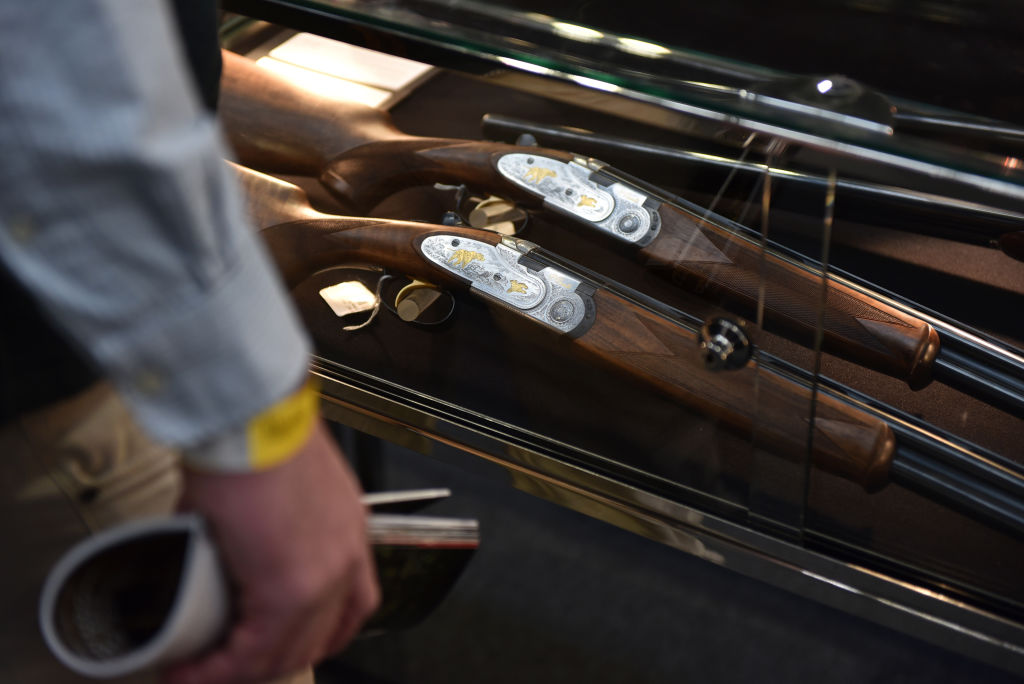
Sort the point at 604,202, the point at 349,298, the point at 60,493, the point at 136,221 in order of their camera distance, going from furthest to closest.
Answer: the point at 349,298
the point at 604,202
the point at 60,493
the point at 136,221

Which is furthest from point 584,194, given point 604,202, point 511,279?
point 511,279

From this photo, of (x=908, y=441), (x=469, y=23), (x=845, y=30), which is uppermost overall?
(x=469, y=23)

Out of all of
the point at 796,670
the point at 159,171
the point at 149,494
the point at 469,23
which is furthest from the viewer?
the point at 796,670

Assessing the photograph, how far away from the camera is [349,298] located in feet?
3.78

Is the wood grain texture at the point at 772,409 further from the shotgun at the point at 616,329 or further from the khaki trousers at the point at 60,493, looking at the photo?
the khaki trousers at the point at 60,493

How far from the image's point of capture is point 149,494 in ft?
2.16

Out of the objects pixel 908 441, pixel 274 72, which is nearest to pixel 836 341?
pixel 908 441

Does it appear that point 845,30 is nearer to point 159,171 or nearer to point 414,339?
point 414,339

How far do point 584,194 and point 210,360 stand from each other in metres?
0.68

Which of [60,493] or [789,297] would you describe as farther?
[789,297]

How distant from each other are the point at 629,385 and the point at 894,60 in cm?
67

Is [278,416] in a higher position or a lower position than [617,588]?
higher

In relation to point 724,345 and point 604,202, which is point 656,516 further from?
point 604,202

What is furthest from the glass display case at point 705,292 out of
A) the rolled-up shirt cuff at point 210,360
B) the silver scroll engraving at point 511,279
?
the rolled-up shirt cuff at point 210,360
